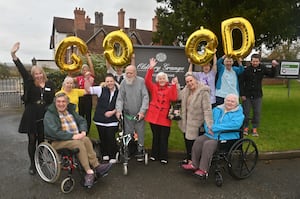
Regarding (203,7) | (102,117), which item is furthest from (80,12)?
(102,117)

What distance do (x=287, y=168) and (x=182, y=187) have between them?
6.31 feet

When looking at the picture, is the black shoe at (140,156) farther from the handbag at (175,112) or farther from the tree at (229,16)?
the tree at (229,16)

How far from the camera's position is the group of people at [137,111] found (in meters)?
3.58

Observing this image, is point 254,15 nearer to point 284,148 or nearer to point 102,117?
point 284,148

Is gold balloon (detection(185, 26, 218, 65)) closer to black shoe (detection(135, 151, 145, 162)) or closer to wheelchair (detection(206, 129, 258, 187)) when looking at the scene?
wheelchair (detection(206, 129, 258, 187))

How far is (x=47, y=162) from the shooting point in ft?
11.7

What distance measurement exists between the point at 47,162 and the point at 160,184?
62.4 inches

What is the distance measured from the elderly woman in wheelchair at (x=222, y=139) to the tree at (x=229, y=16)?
4.61 metres

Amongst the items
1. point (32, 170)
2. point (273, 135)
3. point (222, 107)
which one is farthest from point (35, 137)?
point (273, 135)

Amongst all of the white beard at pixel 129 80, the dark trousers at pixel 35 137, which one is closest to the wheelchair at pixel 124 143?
the white beard at pixel 129 80

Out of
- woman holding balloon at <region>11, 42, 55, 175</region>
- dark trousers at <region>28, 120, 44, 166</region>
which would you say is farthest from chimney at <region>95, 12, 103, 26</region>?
dark trousers at <region>28, 120, 44, 166</region>

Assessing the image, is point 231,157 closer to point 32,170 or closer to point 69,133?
point 69,133

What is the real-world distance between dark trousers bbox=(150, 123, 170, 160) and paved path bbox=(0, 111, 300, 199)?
0.17m

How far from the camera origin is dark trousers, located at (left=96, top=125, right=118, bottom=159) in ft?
14.1
